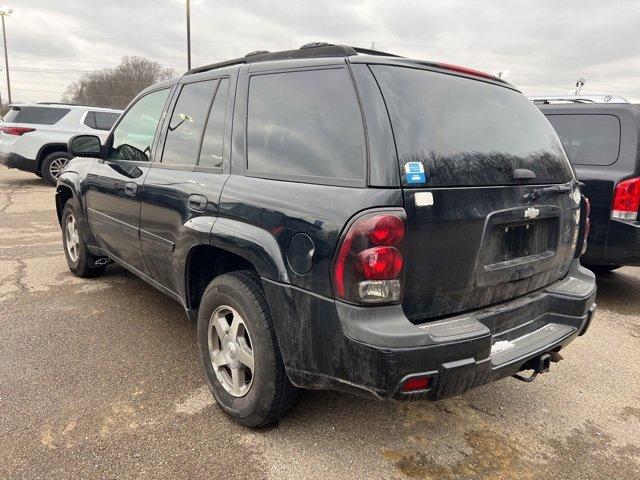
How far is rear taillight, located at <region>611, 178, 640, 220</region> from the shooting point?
4.25 meters

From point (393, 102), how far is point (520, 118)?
3.11 ft

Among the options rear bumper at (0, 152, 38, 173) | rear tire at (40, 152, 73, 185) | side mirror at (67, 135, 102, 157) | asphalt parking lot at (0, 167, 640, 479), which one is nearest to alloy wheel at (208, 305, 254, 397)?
asphalt parking lot at (0, 167, 640, 479)

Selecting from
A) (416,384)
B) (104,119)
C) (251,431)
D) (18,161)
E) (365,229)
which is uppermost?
(104,119)

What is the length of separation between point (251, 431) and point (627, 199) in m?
3.79

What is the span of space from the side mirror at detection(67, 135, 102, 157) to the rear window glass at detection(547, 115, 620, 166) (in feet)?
13.3

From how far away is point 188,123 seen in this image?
3.06 m

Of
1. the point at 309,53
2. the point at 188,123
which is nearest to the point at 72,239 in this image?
the point at 188,123

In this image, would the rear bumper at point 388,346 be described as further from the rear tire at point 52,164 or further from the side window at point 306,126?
the rear tire at point 52,164

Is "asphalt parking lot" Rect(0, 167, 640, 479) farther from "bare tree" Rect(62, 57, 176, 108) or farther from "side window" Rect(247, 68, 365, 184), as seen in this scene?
"bare tree" Rect(62, 57, 176, 108)

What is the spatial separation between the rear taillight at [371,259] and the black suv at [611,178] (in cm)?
328

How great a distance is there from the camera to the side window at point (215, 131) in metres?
2.70

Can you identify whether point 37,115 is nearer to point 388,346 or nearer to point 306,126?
point 306,126

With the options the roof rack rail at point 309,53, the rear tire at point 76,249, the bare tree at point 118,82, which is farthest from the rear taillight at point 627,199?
the bare tree at point 118,82

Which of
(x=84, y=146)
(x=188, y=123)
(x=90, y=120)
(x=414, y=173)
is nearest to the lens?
(x=414, y=173)
